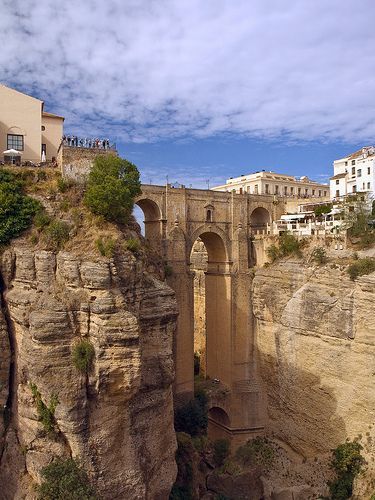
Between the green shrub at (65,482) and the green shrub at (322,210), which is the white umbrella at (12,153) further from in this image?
the green shrub at (322,210)

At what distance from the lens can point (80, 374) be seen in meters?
16.2

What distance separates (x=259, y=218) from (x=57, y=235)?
22633 millimetres

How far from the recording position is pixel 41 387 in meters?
16.2

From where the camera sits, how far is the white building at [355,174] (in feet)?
125

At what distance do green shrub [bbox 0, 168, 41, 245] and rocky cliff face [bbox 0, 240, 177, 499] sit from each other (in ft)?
2.24

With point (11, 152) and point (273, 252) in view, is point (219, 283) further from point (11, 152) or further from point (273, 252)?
point (11, 152)

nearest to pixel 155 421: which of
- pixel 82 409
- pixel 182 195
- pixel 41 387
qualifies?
pixel 82 409

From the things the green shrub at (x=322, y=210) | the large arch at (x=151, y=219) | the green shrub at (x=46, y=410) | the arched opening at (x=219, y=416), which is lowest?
the arched opening at (x=219, y=416)

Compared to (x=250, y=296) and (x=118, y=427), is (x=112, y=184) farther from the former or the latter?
(x=250, y=296)

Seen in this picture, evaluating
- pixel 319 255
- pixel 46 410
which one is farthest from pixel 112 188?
pixel 319 255

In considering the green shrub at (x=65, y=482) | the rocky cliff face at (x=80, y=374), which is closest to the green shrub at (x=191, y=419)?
the rocky cliff face at (x=80, y=374)

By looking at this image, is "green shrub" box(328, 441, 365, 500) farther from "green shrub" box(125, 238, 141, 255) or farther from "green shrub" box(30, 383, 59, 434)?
"green shrub" box(30, 383, 59, 434)

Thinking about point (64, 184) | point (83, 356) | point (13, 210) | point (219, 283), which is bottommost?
point (83, 356)

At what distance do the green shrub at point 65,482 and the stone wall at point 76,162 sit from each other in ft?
38.6
